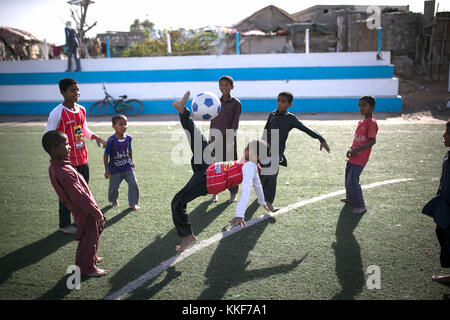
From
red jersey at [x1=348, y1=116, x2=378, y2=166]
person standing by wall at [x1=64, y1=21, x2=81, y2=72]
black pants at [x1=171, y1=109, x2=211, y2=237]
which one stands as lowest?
black pants at [x1=171, y1=109, x2=211, y2=237]

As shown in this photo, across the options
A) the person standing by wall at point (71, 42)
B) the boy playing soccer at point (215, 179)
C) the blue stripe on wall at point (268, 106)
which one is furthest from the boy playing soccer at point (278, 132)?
the person standing by wall at point (71, 42)

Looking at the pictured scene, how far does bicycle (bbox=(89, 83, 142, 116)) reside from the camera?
14.4 metres

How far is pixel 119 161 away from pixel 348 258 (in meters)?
3.26

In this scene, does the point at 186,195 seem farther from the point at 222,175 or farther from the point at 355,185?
the point at 355,185

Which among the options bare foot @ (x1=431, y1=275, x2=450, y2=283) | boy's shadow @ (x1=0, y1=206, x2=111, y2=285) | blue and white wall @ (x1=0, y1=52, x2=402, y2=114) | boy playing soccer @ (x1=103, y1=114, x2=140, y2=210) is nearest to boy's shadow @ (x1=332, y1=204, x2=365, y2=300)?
bare foot @ (x1=431, y1=275, x2=450, y2=283)

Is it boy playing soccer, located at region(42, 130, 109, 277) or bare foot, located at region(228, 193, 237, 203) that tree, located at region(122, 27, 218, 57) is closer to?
bare foot, located at region(228, 193, 237, 203)

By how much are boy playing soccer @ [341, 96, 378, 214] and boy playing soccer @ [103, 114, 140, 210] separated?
3.01 meters

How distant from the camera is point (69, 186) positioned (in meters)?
3.04

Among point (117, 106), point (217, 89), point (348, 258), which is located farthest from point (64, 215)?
point (217, 89)

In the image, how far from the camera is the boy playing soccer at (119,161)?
476 cm

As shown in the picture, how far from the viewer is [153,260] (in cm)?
356

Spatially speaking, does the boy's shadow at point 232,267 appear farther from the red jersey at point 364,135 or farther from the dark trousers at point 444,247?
the red jersey at point 364,135

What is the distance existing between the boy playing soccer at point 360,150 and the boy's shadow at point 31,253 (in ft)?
12.1
